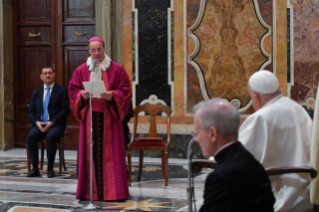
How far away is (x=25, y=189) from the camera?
5.21m

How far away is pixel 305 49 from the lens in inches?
272

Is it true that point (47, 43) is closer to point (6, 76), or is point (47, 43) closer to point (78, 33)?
point (78, 33)

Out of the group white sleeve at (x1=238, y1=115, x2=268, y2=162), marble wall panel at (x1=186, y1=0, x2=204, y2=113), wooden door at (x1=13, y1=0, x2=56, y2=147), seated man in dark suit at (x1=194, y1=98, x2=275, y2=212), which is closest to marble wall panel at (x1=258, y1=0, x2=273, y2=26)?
marble wall panel at (x1=186, y1=0, x2=204, y2=113)

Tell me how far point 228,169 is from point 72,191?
12.0ft

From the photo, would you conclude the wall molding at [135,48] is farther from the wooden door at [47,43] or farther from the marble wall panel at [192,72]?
the wooden door at [47,43]

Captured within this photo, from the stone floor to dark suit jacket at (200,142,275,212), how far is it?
2.52 meters

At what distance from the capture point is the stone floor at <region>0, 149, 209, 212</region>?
4.34m

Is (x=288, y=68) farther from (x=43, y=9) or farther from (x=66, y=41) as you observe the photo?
(x=43, y=9)

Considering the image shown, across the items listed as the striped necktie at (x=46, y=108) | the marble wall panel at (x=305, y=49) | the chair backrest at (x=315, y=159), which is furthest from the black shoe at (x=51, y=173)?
the chair backrest at (x=315, y=159)

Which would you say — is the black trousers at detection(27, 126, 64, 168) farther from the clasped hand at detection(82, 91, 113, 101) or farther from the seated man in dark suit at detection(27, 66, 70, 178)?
the clasped hand at detection(82, 91, 113, 101)

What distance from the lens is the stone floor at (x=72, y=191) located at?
434 centimetres

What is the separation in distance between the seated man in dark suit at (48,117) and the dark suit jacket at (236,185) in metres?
4.61

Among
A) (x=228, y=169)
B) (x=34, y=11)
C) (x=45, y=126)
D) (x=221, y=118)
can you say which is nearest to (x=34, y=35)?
(x=34, y=11)

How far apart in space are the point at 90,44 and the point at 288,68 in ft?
11.6
